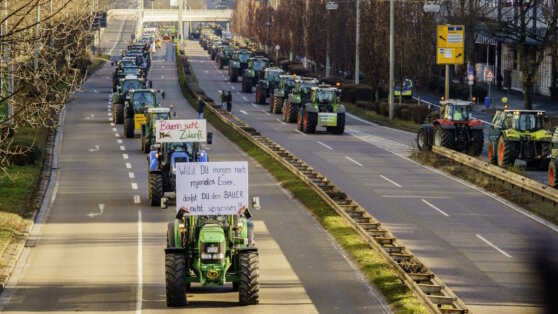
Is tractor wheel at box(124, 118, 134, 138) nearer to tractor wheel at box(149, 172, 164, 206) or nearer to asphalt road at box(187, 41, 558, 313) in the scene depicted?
asphalt road at box(187, 41, 558, 313)

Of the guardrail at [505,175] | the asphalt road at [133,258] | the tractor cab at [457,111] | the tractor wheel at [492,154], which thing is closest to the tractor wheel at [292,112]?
the tractor cab at [457,111]

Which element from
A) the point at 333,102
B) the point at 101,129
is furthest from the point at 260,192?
the point at 101,129

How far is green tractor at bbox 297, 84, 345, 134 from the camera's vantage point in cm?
5784

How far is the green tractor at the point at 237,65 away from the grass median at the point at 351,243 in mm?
60178

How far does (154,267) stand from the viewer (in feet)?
74.4

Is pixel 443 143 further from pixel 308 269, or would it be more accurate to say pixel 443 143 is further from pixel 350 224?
pixel 308 269

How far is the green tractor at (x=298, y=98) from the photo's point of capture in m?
64.1

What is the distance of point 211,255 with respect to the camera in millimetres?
16828

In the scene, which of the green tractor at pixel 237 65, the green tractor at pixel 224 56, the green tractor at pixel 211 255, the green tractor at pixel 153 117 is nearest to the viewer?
the green tractor at pixel 211 255

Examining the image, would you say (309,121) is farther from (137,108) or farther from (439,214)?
(439,214)

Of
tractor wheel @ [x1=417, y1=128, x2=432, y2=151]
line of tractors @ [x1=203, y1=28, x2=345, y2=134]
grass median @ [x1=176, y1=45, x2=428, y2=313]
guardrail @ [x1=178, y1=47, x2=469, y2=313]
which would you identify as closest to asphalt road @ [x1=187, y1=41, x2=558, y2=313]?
guardrail @ [x1=178, y1=47, x2=469, y2=313]

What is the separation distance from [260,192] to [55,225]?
872 cm

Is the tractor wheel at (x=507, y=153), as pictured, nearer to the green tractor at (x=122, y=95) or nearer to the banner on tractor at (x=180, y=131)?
the banner on tractor at (x=180, y=131)

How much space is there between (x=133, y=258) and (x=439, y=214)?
10.8 metres
